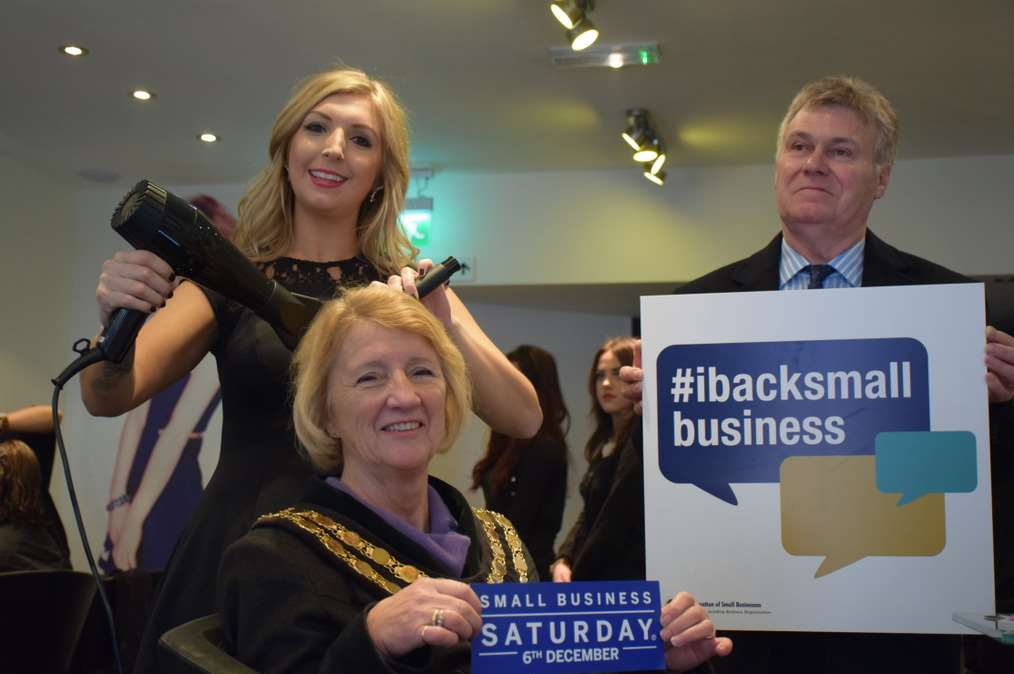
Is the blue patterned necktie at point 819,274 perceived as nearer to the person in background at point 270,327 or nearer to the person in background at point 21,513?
the person in background at point 270,327

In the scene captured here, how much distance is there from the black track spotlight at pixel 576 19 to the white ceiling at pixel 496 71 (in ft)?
0.86

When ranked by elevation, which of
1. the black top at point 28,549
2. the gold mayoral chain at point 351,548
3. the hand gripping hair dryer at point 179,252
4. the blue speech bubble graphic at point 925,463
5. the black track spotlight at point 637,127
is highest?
the black track spotlight at point 637,127

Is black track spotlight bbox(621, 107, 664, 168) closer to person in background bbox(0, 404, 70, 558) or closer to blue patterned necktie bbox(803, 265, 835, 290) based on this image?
person in background bbox(0, 404, 70, 558)

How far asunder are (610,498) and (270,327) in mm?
2049

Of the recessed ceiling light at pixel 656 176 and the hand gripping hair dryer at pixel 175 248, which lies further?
the recessed ceiling light at pixel 656 176

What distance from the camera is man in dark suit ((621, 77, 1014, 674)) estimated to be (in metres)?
1.81

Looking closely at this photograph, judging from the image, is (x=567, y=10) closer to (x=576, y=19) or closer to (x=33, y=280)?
(x=576, y=19)

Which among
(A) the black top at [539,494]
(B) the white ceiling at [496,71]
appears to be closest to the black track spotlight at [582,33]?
(B) the white ceiling at [496,71]

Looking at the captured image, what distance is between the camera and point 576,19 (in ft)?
14.3

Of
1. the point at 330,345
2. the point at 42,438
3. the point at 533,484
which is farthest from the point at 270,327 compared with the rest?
the point at 42,438

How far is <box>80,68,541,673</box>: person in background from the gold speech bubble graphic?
20.7 inches

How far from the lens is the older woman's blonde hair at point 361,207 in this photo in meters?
1.95

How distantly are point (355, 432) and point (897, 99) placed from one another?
4915 millimetres

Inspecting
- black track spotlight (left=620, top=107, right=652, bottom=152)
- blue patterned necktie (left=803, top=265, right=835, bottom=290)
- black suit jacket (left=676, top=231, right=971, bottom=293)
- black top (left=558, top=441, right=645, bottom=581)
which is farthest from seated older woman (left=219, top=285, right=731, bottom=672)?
black track spotlight (left=620, top=107, right=652, bottom=152)
